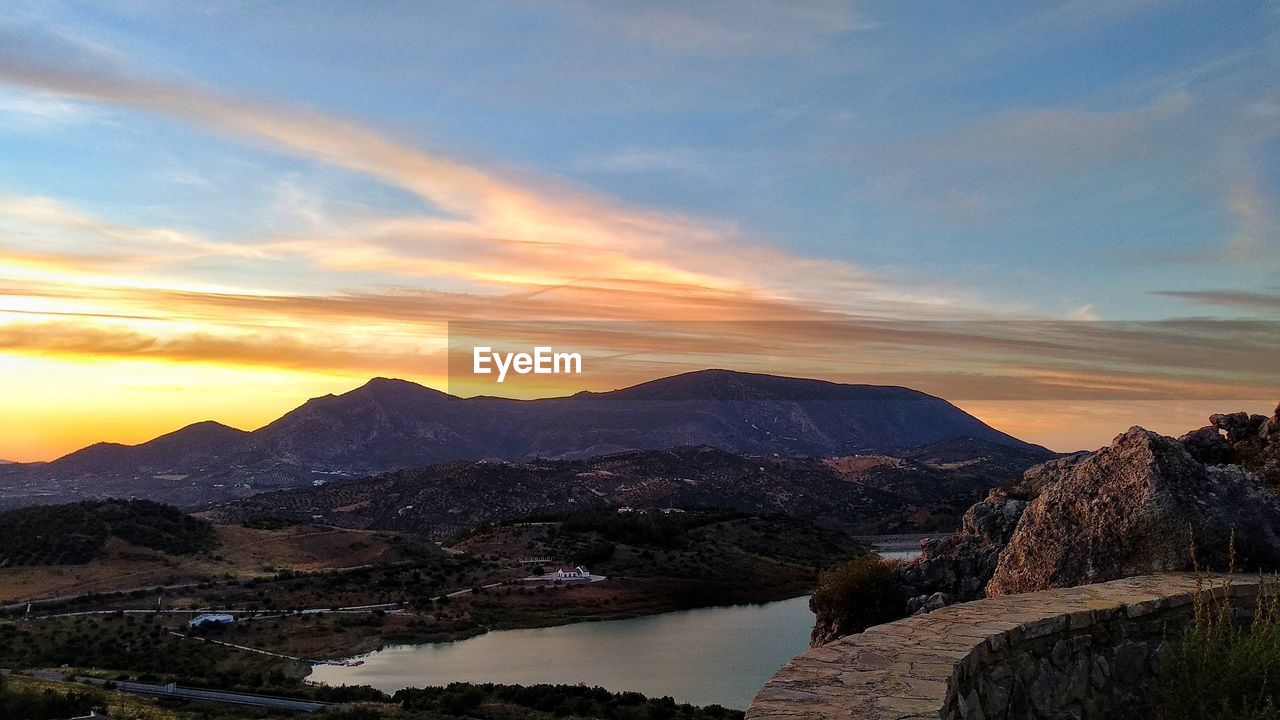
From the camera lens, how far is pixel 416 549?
228 feet

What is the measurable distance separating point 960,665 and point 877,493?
12367 cm

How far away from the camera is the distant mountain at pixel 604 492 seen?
100625 millimetres

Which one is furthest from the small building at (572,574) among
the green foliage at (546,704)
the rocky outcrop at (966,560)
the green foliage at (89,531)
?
the rocky outcrop at (966,560)

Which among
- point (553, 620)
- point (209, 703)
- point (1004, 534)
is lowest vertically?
point (553, 620)

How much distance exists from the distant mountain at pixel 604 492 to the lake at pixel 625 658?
3985 cm

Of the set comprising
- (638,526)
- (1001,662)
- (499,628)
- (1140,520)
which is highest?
(1140,520)

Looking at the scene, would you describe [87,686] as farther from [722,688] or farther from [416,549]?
[416,549]

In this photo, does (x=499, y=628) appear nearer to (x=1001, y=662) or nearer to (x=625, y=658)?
(x=625, y=658)

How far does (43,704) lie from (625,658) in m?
24.9

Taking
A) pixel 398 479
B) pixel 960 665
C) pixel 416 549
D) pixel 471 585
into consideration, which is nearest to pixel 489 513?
pixel 398 479

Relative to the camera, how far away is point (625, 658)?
42.5 metres

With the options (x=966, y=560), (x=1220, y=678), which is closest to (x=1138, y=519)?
(x=1220, y=678)

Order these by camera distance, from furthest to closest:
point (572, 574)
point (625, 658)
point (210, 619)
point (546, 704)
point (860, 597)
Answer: point (572, 574)
point (210, 619)
point (625, 658)
point (546, 704)
point (860, 597)

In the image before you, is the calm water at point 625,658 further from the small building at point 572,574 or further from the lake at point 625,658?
the small building at point 572,574
